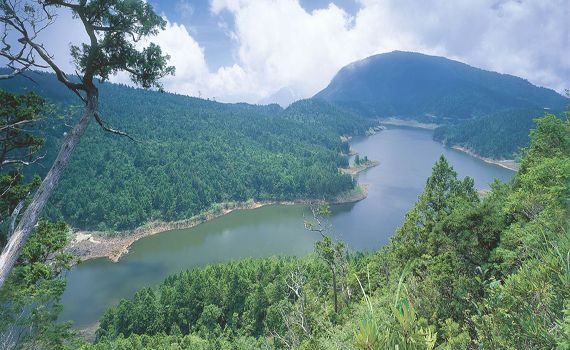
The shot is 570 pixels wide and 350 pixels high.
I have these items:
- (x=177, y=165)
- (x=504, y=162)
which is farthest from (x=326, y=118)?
(x=177, y=165)

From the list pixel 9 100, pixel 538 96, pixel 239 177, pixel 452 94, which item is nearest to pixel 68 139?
pixel 9 100

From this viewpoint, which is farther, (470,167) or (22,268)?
(470,167)

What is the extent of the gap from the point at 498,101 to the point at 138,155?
664 ft

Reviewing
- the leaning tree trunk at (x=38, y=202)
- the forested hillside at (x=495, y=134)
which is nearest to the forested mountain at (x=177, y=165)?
the leaning tree trunk at (x=38, y=202)

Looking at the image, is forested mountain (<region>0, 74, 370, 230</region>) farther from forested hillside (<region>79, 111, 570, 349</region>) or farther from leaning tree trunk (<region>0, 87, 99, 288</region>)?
leaning tree trunk (<region>0, 87, 99, 288</region>)

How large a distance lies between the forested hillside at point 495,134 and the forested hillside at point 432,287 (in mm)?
69936

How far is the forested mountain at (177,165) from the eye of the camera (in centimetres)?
3752

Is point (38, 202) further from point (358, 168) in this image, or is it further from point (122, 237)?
point (358, 168)

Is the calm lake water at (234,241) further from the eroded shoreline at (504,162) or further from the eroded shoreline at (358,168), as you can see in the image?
the eroded shoreline at (504,162)

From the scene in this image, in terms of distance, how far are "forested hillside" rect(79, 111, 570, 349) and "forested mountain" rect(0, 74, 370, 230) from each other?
19.4 m

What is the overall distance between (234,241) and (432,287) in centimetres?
2836

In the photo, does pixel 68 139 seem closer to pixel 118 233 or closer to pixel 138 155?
pixel 118 233

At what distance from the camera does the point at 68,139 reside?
14.0 ft

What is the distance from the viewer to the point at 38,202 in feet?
12.9
